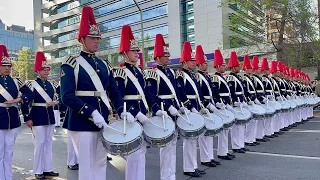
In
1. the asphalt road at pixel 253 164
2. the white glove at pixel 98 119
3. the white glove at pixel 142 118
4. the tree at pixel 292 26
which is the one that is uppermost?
the tree at pixel 292 26

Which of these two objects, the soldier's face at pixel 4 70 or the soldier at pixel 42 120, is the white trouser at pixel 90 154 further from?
the soldier at pixel 42 120

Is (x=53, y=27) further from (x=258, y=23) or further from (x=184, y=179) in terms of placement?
(x=184, y=179)

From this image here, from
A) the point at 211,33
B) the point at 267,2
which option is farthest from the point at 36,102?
the point at 211,33

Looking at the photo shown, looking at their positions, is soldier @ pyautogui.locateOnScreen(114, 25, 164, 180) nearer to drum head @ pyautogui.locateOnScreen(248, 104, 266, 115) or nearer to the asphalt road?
the asphalt road

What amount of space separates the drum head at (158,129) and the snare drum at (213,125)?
125cm

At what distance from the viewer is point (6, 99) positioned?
526cm

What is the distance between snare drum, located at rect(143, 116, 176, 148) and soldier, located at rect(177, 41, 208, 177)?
3.92 feet

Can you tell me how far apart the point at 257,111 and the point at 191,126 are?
3.60 m

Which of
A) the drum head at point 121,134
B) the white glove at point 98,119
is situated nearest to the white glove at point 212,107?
the drum head at point 121,134

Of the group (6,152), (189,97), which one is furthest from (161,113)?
(6,152)

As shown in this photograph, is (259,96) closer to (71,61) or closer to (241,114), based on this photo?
(241,114)

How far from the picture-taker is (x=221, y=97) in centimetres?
764

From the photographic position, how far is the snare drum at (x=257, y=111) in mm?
8188

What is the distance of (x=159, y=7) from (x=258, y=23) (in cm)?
2562
